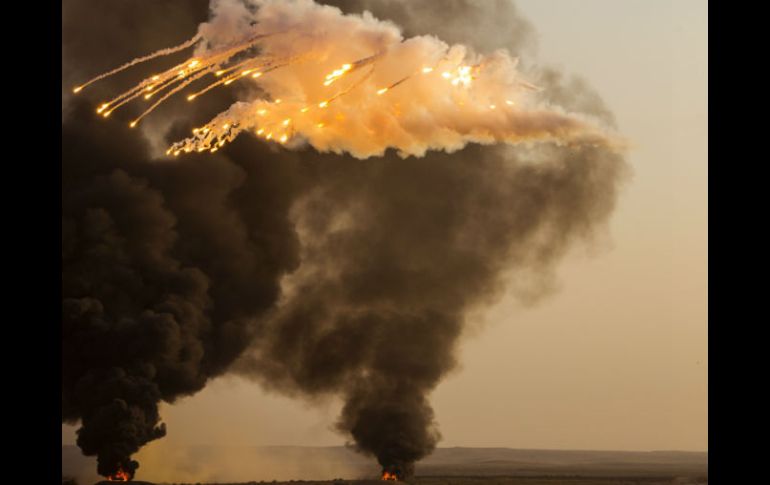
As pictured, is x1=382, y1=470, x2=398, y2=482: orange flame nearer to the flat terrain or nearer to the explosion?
the flat terrain

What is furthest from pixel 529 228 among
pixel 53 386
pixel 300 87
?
pixel 53 386

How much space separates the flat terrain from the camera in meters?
49.4

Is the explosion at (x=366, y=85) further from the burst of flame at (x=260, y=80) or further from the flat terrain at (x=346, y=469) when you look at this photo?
the flat terrain at (x=346, y=469)

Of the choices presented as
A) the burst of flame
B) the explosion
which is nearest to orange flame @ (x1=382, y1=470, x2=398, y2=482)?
the burst of flame

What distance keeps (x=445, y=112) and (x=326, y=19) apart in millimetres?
4534

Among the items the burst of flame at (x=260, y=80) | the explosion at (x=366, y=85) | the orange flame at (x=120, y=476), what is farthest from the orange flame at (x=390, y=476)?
the explosion at (x=366, y=85)

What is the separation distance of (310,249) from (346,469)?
652 inches

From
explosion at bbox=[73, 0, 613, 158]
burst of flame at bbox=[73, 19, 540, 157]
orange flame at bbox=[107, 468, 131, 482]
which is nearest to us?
burst of flame at bbox=[73, 19, 540, 157]

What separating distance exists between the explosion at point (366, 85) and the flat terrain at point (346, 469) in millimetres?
12905

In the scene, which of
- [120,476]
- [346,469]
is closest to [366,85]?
[120,476]

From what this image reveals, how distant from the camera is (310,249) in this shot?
4706 centimetres

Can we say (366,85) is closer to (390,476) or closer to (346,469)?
(390,476)

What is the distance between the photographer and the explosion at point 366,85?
38156mm

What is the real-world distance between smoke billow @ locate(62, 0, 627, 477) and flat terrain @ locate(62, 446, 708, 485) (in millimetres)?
3825
